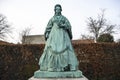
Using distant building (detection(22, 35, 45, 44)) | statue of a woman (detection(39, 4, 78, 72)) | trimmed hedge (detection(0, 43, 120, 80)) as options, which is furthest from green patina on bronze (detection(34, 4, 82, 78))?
distant building (detection(22, 35, 45, 44))

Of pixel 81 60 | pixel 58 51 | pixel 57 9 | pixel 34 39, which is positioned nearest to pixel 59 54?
pixel 58 51

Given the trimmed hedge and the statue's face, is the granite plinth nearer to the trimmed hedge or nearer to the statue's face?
the statue's face

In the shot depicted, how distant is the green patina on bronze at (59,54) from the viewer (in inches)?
299

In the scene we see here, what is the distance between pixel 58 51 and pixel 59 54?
0.30 feet

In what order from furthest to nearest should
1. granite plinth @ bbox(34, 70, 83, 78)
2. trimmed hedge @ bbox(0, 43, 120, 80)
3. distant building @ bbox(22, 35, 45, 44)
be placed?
distant building @ bbox(22, 35, 45, 44) < trimmed hedge @ bbox(0, 43, 120, 80) < granite plinth @ bbox(34, 70, 83, 78)

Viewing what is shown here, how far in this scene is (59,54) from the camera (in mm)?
7754

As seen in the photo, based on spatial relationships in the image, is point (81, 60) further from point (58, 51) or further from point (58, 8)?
point (58, 51)

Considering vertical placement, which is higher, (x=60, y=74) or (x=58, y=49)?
(x=58, y=49)

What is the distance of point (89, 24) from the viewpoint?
122 feet

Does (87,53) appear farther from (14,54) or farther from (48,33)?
(48,33)

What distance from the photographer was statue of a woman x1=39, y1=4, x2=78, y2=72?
7.70 meters

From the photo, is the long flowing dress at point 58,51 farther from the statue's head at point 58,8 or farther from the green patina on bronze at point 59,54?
the statue's head at point 58,8

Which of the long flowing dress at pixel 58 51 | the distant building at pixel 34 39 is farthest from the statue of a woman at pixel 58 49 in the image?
the distant building at pixel 34 39

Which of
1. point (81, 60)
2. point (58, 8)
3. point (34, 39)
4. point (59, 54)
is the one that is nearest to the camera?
point (59, 54)
